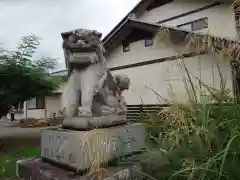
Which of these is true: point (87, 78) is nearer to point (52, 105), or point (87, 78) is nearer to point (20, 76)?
point (20, 76)

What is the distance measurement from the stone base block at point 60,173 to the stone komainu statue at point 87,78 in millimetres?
518

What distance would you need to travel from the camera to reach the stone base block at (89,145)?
A: 6.40 ft

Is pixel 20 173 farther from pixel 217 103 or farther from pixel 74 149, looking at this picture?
pixel 217 103

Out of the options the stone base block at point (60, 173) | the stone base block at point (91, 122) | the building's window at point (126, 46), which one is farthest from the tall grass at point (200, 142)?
the building's window at point (126, 46)

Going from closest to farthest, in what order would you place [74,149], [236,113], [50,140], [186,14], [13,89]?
[236,113] → [74,149] → [50,140] → [13,89] → [186,14]

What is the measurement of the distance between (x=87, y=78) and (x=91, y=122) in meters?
0.44

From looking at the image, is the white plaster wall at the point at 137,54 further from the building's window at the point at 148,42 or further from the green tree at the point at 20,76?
the green tree at the point at 20,76

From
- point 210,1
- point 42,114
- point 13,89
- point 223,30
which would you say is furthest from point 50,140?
point 42,114

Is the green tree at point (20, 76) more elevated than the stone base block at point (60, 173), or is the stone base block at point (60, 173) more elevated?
the green tree at point (20, 76)

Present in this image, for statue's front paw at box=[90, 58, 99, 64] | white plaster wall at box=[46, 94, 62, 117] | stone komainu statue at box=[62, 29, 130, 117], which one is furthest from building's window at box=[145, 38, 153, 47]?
white plaster wall at box=[46, 94, 62, 117]

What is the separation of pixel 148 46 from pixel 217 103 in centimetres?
761

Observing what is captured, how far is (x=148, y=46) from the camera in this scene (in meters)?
9.16

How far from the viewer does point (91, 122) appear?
2.31 metres

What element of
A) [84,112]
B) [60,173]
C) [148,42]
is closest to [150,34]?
[148,42]
